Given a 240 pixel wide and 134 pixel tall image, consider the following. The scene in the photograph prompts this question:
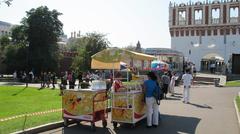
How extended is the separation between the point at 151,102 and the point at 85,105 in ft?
7.52

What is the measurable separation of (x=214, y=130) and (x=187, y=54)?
55486 mm

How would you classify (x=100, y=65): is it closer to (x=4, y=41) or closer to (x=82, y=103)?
(x=82, y=103)

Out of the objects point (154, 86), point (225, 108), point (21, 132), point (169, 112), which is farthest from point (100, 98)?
point (225, 108)

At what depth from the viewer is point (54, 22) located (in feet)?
206

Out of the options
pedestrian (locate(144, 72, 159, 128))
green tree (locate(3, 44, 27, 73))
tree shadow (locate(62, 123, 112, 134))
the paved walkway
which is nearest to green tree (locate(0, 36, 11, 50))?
green tree (locate(3, 44, 27, 73))

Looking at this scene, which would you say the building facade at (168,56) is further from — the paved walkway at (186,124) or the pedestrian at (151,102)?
the pedestrian at (151,102)

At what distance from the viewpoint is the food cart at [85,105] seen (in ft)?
41.0

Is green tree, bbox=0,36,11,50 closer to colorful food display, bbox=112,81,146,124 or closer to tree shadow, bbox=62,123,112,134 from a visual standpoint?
tree shadow, bbox=62,123,112,134

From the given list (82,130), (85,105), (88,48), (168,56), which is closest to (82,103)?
(85,105)

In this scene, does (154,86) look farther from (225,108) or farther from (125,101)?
(225,108)

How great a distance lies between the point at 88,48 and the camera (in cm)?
6781

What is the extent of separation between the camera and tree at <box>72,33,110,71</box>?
6556cm

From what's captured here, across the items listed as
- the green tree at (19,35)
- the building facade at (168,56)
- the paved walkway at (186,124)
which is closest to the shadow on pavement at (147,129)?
the paved walkway at (186,124)

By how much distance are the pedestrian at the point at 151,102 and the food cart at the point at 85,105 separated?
144 centimetres
